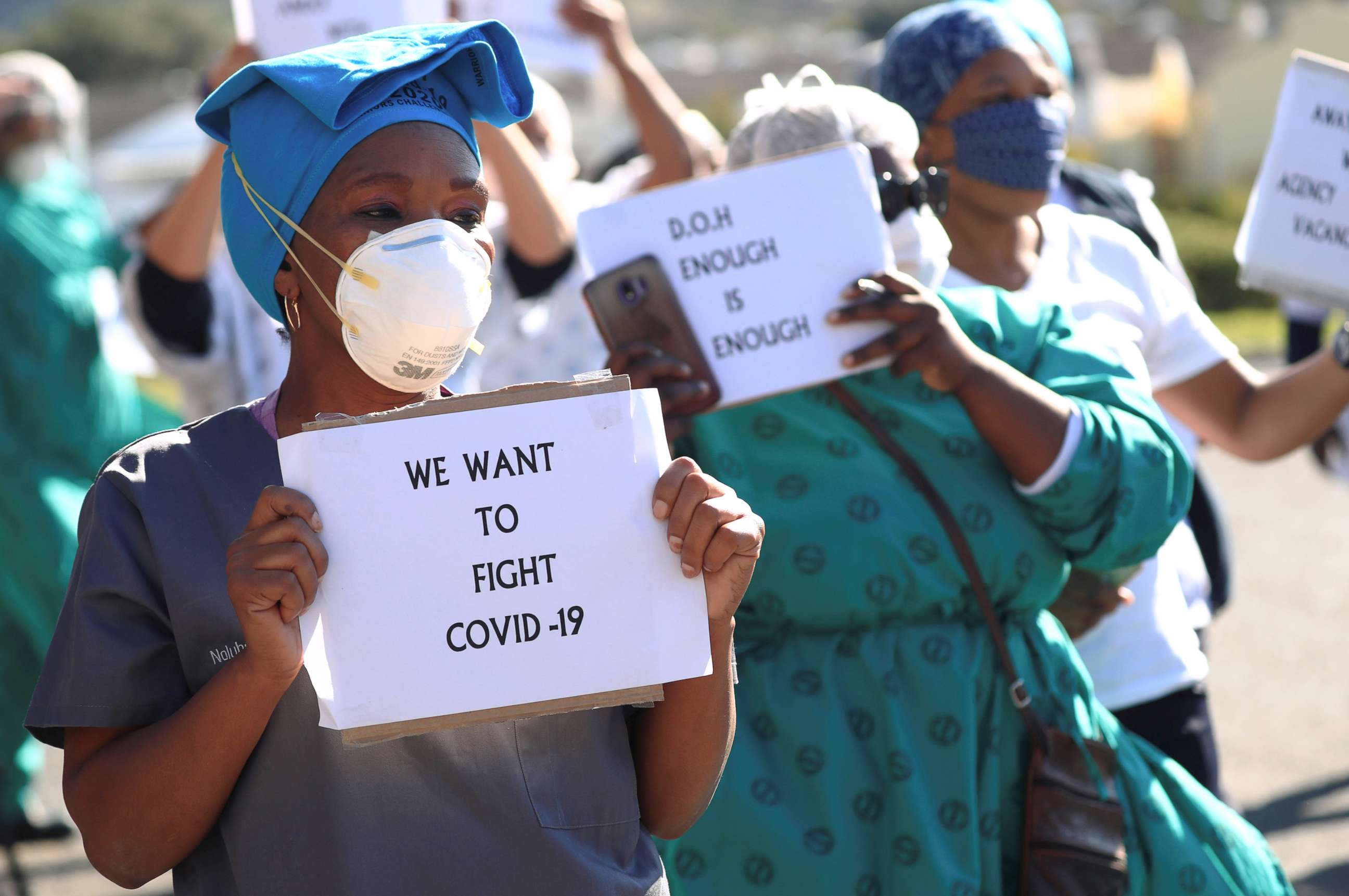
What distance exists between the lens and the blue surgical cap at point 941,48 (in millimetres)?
3057

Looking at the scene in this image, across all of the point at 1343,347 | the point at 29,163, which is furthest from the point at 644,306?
the point at 29,163

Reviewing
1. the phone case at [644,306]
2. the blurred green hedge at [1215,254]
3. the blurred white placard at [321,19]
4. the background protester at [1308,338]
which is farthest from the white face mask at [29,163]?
the blurred green hedge at [1215,254]

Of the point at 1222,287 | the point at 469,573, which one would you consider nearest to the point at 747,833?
the point at 469,573

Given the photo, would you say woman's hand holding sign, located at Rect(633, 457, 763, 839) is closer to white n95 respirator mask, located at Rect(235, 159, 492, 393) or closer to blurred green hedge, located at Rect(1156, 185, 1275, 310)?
white n95 respirator mask, located at Rect(235, 159, 492, 393)

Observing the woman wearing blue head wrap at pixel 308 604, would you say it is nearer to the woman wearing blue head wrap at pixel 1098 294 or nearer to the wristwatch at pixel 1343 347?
the woman wearing blue head wrap at pixel 1098 294

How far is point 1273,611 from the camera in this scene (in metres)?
7.99

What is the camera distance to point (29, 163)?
567 centimetres

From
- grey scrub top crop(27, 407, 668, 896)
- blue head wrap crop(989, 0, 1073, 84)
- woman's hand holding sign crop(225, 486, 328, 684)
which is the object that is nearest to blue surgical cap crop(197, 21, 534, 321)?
grey scrub top crop(27, 407, 668, 896)

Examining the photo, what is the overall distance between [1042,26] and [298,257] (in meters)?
1.99

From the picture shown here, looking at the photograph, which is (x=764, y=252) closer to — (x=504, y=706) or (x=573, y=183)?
Answer: (x=504, y=706)

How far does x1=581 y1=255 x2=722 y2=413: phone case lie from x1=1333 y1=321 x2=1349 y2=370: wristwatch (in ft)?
5.11

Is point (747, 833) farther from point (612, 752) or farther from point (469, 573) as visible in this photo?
point (469, 573)

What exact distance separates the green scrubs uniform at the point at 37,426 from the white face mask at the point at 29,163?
0.36 ft

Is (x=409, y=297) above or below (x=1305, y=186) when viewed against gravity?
above
